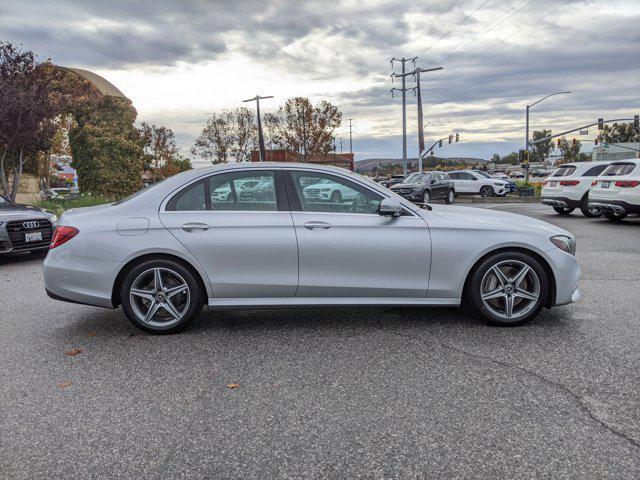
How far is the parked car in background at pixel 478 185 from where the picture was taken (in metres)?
32.6

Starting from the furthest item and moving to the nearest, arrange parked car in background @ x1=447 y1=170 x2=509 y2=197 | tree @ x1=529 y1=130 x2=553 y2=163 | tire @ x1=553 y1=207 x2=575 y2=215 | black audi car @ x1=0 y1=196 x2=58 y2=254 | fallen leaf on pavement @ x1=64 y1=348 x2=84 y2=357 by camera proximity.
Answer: tree @ x1=529 y1=130 x2=553 y2=163 → parked car in background @ x1=447 y1=170 x2=509 y2=197 → tire @ x1=553 y1=207 x2=575 y2=215 → black audi car @ x1=0 y1=196 x2=58 y2=254 → fallen leaf on pavement @ x1=64 y1=348 x2=84 y2=357

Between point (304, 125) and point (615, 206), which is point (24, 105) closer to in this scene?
point (615, 206)

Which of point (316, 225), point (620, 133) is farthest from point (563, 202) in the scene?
point (620, 133)

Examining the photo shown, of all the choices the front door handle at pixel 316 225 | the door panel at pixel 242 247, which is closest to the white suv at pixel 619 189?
the front door handle at pixel 316 225

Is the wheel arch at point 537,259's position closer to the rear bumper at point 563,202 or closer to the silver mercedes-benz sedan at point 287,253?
the silver mercedes-benz sedan at point 287,253

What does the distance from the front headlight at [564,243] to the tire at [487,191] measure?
28.9 m

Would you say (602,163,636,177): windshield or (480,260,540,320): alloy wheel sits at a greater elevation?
(602,163,636,177): windshield

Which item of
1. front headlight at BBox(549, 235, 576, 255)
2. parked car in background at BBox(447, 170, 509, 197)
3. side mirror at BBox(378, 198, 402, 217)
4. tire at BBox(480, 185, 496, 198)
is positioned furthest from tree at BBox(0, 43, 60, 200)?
tire at BBox(480, 185, 496, 198)

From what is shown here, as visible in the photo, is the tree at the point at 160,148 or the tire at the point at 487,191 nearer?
the tire at the point at 487,191

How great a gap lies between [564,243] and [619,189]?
10.3 meters

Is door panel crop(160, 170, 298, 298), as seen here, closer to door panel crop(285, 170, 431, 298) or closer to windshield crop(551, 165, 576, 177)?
door panel crop(285, 170, 431, 298)

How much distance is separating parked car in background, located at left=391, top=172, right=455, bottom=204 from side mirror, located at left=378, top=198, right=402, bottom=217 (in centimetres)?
2143

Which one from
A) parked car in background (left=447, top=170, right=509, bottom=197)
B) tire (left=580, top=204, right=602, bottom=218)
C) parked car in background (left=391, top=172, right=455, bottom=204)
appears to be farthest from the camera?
parked car in background (left=447, top=170, right=509, bottom=197)

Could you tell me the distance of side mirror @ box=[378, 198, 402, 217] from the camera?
15.2ft
